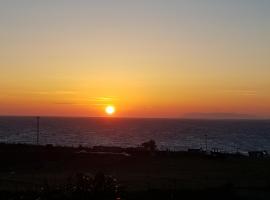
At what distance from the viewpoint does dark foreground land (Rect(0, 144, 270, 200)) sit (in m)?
27.1

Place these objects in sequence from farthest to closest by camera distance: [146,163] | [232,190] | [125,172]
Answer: [146,163] < [125,172] < [232,190]

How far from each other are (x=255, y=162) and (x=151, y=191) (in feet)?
84.3

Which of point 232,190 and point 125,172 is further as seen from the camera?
point 125,172

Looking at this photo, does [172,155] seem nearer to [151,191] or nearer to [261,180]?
[261,180]

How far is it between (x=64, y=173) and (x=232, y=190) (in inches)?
733

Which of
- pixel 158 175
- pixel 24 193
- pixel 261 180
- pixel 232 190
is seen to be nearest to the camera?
pixel 24 193

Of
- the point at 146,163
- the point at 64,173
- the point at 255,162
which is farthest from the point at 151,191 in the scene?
the point at 255,162

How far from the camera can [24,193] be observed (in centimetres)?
2858

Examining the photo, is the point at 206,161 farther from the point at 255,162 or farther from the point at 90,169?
the point at 90,169

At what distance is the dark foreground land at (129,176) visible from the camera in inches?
1069

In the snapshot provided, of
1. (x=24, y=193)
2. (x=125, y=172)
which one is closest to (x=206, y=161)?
(x=125, y=172)

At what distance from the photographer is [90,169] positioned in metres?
48.2

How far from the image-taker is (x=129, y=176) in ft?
138

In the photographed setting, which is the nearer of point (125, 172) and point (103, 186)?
point (103, 186)
